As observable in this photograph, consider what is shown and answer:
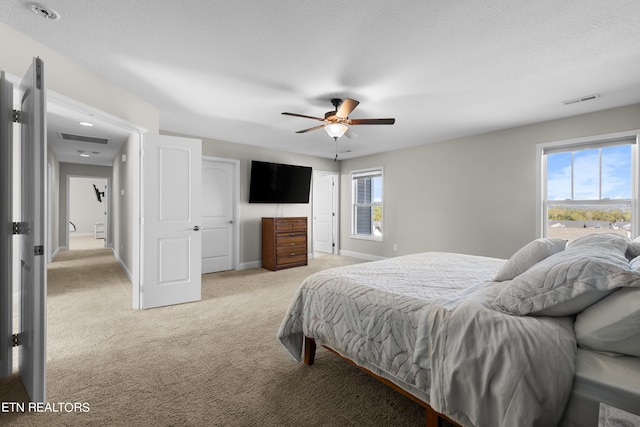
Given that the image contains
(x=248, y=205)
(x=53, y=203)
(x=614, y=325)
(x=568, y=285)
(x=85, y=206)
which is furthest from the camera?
(x=85, y=206)

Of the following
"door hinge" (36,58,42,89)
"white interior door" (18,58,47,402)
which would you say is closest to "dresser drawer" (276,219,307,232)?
"white interior door" (18,58,47,402)

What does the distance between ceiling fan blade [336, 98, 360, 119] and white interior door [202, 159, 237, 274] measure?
2962 millimetres

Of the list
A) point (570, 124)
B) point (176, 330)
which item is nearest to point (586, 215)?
point (570, 124)

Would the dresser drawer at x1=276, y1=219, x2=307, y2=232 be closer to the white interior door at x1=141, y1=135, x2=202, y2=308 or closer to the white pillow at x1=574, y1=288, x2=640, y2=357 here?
the white interior door at x1=141, y1=135, x2=202, y2=308

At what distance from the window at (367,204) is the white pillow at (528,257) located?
4.43 meters

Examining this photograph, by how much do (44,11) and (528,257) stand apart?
3.45 metres

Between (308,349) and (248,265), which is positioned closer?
(308,349)

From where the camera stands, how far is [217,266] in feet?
17.1

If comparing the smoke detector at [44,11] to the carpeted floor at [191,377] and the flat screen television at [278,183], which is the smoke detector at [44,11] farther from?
the flat screen television at [278,183]

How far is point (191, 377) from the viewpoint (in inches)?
77.1

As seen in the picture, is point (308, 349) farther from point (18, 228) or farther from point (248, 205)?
point (248, 205)

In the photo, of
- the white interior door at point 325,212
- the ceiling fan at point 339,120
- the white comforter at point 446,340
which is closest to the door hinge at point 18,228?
the white comforter at point 446,340

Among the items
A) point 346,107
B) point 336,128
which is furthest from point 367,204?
point 346,107

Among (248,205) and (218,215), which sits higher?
(248,205)
